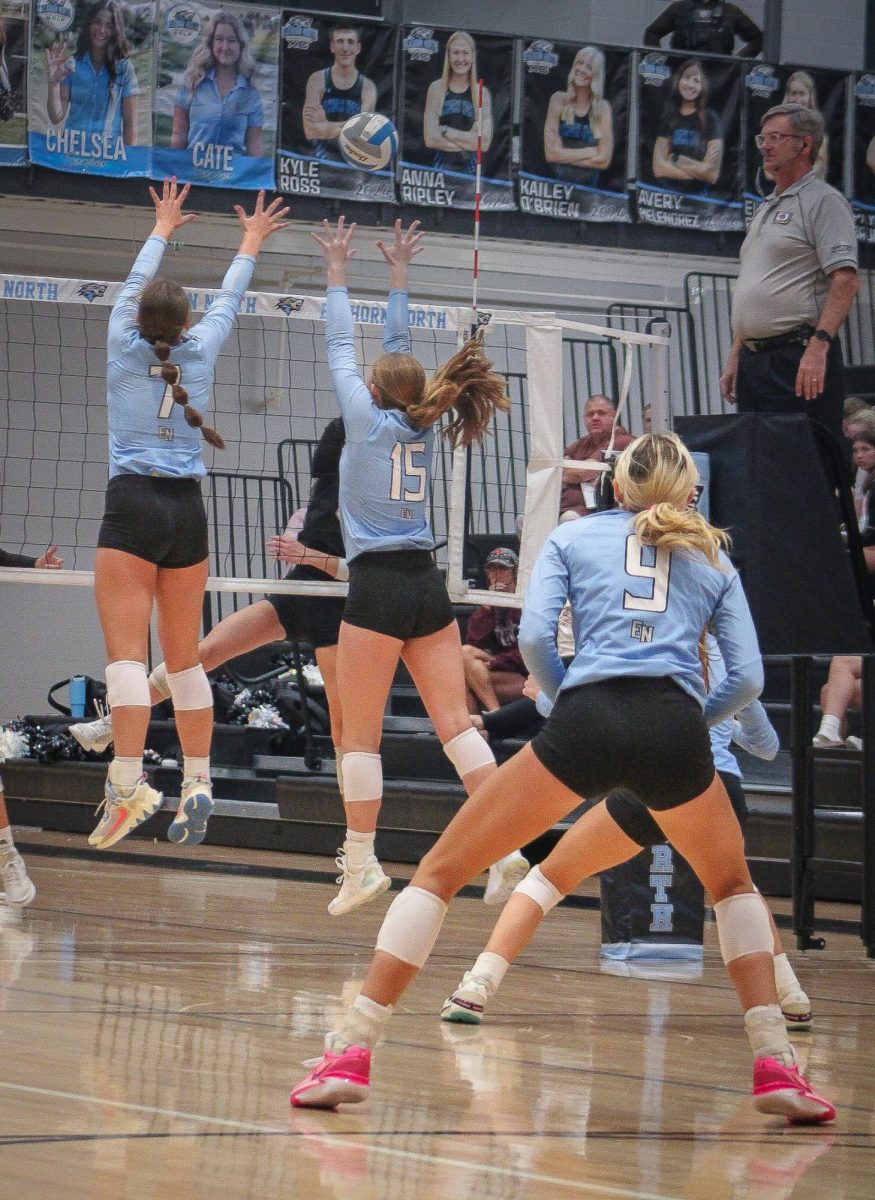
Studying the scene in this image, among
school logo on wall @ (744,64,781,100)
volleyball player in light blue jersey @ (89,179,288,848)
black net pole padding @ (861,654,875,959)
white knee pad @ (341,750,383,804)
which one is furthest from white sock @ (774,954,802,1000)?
school logo on wall @ (744,64,781,100)

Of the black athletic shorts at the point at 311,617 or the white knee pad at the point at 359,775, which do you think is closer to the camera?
the white knee pad at the point at 359,775

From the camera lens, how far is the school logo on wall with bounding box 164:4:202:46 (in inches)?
491

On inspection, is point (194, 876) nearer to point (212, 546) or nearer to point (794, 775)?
point (794, 775)

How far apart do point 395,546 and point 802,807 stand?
1952 mm

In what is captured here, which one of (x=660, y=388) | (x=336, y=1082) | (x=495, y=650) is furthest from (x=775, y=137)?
(x=495, y=650)

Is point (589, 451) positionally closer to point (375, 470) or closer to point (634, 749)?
point (375, 470)

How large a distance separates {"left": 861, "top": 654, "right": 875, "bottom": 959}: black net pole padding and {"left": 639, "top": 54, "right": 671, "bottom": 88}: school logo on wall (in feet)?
28.2

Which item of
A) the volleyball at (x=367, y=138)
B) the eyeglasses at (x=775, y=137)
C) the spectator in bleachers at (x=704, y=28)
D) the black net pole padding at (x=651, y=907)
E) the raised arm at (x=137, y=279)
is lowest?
the black net pole padding at (x=651, y=907)

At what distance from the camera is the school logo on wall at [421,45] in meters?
12.8

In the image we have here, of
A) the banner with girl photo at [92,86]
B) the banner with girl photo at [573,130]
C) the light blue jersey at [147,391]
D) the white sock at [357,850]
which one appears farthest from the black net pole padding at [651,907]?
the banner with girl photo at [573,130]

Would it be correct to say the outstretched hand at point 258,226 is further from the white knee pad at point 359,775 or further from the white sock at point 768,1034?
the white sock at point 768,1034

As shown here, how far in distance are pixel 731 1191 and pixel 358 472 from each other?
3150 mm

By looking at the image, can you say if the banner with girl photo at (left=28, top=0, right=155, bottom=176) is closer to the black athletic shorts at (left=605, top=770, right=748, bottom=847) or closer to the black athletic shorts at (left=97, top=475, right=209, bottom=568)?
the black athletic shorts at (left=97, top=475, right=209, bottom=568)

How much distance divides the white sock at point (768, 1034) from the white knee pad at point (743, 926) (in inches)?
4.7
